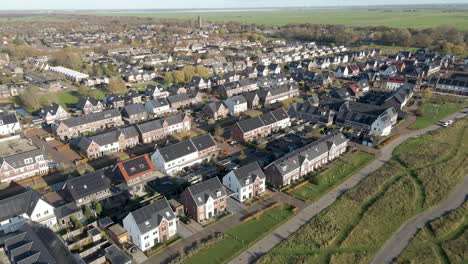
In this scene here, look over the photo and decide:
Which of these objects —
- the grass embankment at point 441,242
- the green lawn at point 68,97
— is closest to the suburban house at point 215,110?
the green lawn at point 68,97

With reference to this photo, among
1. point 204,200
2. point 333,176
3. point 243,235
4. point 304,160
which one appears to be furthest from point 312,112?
point 243,235

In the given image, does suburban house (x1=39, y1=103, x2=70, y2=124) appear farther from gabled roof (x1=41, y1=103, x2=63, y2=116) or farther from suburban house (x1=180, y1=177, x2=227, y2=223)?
suburban house (x1=180, y1=177, x2=227, y2=223)

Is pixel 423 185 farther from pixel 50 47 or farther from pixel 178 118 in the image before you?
pixel 50 47

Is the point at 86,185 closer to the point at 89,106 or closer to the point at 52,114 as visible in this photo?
the point at 52,114

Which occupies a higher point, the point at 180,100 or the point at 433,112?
the point at 180,100

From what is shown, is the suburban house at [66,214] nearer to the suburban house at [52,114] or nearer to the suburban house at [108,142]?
the suburban house at [108,142]

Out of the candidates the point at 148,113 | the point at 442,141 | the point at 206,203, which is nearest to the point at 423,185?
the point at 442,141

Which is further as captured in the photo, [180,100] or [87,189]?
[180,100]
